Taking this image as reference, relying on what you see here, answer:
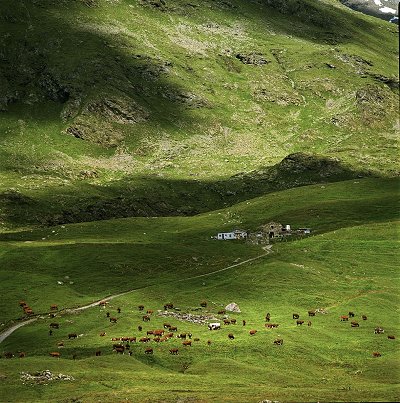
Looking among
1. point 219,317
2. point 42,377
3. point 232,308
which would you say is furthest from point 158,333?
point 42,377

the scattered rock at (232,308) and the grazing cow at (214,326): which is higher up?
the scattered rock at (232,308)

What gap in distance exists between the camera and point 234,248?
17488 centimetres

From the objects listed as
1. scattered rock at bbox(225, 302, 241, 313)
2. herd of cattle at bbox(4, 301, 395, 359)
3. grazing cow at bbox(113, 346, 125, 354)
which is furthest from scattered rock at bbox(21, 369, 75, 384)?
scattered rock at bbox(225, 302, 241, 313)

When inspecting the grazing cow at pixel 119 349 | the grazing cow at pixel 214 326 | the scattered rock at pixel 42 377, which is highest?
the scattered rock at pixel 42 377

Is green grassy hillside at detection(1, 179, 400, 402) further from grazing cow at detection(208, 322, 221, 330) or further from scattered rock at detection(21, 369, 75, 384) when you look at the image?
grazing cow at detection(208, 322, 221, 330)

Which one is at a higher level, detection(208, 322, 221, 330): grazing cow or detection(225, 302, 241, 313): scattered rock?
detection(225, 302, 241, 313): scattered rock

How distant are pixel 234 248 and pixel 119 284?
142ft

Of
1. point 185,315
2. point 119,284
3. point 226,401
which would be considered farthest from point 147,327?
point 226,401

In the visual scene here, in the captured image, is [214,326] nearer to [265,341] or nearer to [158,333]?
[158,333]

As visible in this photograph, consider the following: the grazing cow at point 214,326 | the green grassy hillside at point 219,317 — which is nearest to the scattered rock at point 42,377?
the green grassy hillside at point 219,317

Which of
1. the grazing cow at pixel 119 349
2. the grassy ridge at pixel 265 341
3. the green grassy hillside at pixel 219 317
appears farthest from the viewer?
the grazing cow at pixel 119 349

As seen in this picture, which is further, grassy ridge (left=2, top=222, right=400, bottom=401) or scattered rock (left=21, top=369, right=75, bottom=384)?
scattered rock (left=21, top=369, right=75, bottom=384)

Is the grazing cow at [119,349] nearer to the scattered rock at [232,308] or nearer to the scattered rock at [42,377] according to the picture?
the scattered rock at [42,377]

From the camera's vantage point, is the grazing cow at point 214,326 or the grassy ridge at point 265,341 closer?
the grassy ridge at point 265,341
